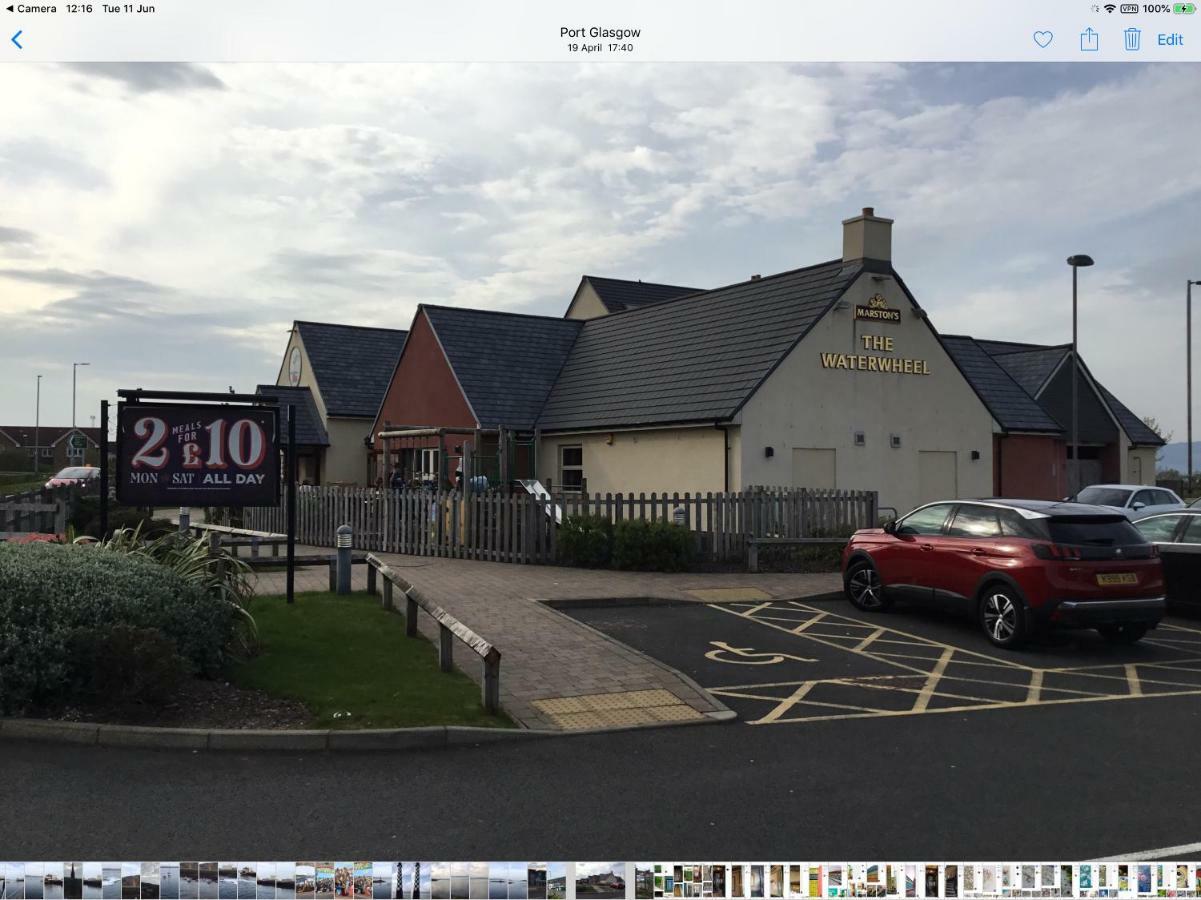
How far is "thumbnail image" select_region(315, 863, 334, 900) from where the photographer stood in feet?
12.2

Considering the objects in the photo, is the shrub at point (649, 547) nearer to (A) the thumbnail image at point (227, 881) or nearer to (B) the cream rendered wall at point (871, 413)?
(B) the cream rendered wall at point (871, 413)

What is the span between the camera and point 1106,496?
76.2ft

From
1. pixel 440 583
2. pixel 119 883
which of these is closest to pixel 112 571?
pixel 119 883

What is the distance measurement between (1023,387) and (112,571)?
102ft

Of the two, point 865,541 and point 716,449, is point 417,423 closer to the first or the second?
point 716,449

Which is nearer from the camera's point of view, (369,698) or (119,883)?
(119,883)

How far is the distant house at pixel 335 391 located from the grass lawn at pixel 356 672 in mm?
24444

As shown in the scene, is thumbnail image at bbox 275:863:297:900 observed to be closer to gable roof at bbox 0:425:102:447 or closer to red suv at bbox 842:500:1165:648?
red suv at bbox 842:500:1165:648

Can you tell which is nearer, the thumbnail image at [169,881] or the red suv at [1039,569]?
the thumbnail image at [169,881]

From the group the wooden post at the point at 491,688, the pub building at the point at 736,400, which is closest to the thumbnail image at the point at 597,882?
the wooden post at the point at 491,688

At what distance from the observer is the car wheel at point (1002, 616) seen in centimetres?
1053

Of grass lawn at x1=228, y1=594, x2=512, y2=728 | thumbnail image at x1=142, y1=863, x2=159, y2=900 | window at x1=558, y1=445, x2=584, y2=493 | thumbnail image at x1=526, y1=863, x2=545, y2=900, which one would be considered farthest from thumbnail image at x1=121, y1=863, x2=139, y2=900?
window at x1=558, y1=445, x2=584, y2=493

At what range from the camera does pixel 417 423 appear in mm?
29062

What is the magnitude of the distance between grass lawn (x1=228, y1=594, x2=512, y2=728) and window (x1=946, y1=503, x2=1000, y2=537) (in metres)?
6.07
